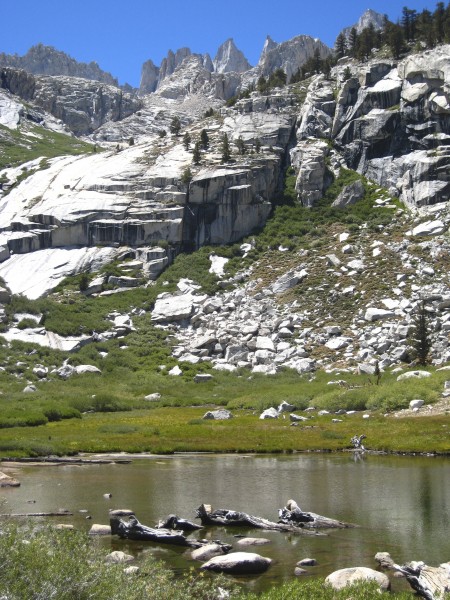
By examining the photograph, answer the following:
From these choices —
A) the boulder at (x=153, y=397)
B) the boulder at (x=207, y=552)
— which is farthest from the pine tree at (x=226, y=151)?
the boulder at (x=207, y=552)

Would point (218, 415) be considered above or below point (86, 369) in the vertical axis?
below

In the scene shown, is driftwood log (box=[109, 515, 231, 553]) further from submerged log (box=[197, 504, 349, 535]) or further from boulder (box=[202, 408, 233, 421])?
boulder (box=[202, 408, 233, 421])

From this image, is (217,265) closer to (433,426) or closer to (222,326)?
(222,326)

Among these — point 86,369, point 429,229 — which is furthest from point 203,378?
point 429,229

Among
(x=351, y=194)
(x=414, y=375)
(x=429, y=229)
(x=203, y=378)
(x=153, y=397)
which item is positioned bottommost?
(x=153, y=397)

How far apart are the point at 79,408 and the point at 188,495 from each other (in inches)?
1323

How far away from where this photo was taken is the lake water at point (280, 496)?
20469 millimetres

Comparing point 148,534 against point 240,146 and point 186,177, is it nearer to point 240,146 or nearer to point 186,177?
point 186,177

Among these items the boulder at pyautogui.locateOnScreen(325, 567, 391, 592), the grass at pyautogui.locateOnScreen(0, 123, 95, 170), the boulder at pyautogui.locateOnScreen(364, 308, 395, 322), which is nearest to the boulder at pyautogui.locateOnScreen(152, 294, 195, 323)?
the boulder at pyautogui.locateOnScreen(364, 308, 395, 322)

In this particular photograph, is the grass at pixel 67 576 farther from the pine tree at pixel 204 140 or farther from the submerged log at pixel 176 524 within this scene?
the pine tree at pixel 204 140

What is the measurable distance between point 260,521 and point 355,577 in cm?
703

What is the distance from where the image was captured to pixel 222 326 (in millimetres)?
83312

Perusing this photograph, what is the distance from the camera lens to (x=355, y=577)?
16.5m

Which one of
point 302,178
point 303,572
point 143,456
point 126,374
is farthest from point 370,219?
point 303,572
